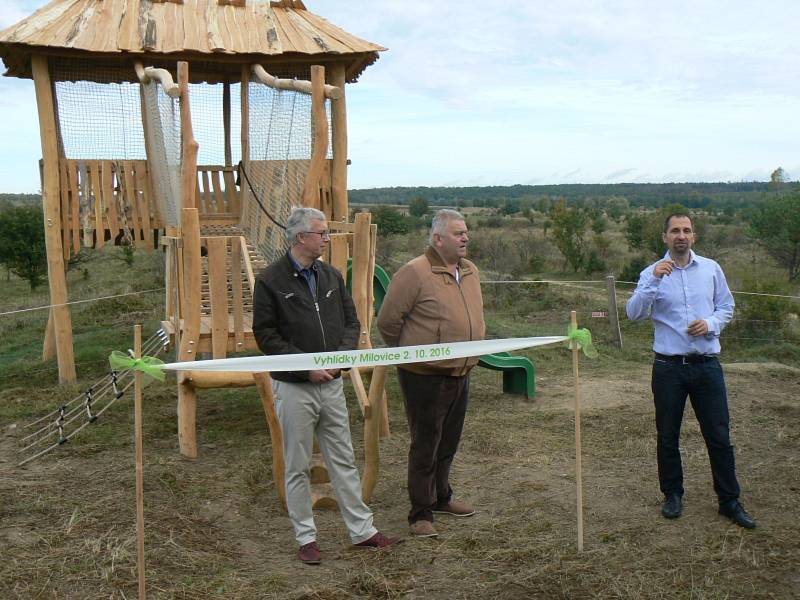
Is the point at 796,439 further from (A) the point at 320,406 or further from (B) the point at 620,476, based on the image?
(A) the point at 320,406

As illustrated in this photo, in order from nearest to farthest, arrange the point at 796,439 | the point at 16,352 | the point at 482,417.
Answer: the point at 796,439
the point at 482,417
the point at 16,352

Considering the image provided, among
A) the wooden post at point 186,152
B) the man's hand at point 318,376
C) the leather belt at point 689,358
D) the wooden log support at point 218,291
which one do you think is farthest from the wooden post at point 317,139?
the leather belt at point 689,358

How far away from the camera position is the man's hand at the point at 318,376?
4812 millimetres

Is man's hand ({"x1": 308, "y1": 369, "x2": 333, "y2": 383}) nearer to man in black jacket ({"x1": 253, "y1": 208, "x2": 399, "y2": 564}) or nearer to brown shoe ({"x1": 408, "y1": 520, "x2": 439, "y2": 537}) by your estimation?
man in black jacket ({"x1": 253, "y1": 208, "x2": 399, "y2": 564})

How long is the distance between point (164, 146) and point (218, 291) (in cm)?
245

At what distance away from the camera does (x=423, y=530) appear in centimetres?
533

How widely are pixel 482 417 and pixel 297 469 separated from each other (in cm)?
399

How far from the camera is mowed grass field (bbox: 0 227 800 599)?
15.3 feet

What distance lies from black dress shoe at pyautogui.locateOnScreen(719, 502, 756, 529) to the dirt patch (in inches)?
3.0

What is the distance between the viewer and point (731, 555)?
193 inches

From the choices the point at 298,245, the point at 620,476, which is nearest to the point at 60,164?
the point at 298,245

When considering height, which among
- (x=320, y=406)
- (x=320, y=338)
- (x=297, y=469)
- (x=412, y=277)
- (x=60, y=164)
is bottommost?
(x=297, y=469)

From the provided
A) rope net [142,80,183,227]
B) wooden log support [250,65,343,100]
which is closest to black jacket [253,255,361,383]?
wooden log support [250,65,343,100]

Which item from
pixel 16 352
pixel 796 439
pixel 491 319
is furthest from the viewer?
pixel 491 319
